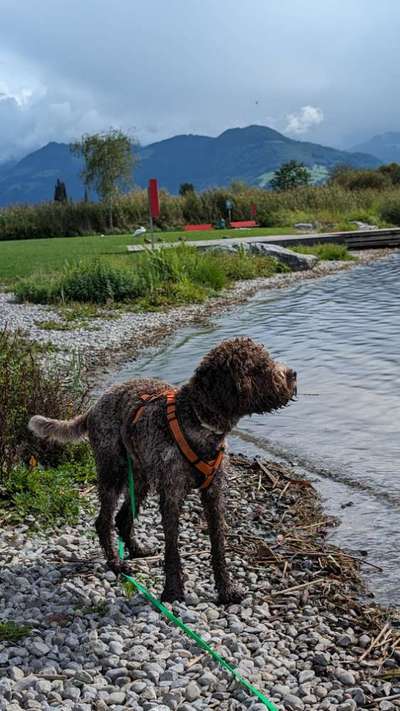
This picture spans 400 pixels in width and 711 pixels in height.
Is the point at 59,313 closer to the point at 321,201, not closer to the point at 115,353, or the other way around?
the point at 115,353

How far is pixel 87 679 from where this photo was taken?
3.45 meters

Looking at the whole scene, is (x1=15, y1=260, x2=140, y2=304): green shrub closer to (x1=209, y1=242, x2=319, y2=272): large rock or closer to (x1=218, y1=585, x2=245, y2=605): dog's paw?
(x1=209, y1=242, x2=319, y2=272): large rock

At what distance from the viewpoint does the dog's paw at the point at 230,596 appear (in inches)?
169

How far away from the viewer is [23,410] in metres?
6.13

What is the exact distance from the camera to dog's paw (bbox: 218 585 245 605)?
4.30 m

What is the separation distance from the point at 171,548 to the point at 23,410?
7.99 feet

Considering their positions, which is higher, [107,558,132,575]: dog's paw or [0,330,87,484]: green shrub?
[0,330,87,484]: green shrub

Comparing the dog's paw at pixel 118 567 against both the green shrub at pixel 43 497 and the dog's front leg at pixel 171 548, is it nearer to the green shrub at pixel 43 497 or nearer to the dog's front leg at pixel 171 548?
the dog's front leg at pixel 171 548

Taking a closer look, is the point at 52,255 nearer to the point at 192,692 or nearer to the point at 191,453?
the point at 191,453

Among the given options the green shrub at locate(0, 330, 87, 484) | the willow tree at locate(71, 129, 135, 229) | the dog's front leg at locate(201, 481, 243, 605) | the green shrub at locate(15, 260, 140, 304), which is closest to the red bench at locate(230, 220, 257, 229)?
the willow tree at locate(71, 129, 135, 229)

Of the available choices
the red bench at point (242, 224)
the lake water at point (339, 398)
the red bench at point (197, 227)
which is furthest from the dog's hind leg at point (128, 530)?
the red bench at point (242, 224)

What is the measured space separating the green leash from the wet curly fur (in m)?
0.08

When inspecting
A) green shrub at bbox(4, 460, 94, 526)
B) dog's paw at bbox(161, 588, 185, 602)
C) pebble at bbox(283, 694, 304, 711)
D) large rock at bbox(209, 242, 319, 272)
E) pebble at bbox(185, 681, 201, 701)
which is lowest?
pebble at bbox(283, 694, 304, 711)

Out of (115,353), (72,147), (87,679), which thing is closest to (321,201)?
(72,147)
